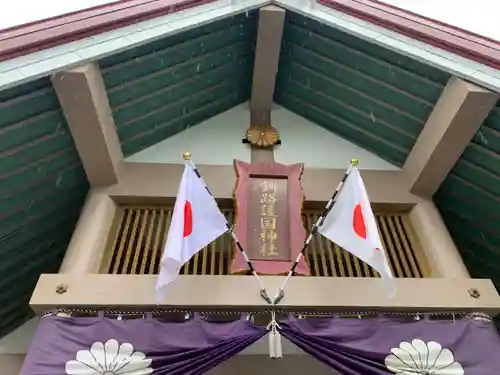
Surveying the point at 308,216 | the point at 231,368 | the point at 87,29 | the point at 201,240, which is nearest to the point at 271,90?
the point at 308,216

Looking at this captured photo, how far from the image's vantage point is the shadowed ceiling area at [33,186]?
3.70m

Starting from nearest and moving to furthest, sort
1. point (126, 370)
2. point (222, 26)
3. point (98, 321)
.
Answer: point (126, 370) < point (98, 321) < point (222, 26)

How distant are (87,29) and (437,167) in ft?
8.72

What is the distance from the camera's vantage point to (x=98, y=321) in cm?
316

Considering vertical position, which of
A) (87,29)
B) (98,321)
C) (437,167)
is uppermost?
(87,29)

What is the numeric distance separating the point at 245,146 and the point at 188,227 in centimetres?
173

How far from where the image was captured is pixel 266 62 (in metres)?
4.73

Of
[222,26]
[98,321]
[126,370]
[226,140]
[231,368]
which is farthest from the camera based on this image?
[226,140]

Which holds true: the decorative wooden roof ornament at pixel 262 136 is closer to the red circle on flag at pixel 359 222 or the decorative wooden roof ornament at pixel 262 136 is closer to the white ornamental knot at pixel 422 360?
the red circle on flag at pixel 359 222

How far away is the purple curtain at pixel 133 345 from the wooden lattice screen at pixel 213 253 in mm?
607

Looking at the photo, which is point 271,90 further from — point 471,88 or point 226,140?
point 471,88

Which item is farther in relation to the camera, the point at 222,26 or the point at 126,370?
the point at 222,26

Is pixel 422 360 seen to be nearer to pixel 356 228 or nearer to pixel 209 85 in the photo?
pixel 356 228

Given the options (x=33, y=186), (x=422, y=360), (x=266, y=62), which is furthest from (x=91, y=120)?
(x=422, y=360)
